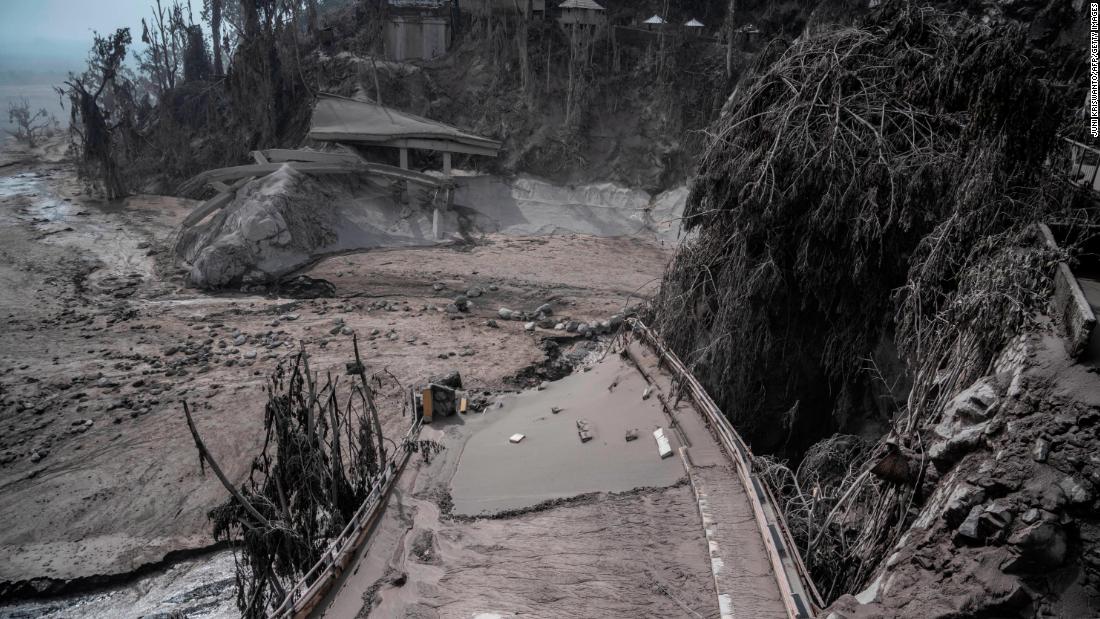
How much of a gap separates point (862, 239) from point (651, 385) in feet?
10.3

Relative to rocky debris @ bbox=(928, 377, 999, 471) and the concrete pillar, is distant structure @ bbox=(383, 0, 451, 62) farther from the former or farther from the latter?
rocky debris @ bbox=(928, 377, 999, 471)

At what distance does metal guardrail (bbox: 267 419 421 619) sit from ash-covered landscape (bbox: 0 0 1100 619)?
0.05 meters

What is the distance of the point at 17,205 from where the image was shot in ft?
76.5

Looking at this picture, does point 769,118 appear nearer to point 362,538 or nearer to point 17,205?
point 362,538

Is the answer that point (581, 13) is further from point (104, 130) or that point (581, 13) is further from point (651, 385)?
point (651, 385)

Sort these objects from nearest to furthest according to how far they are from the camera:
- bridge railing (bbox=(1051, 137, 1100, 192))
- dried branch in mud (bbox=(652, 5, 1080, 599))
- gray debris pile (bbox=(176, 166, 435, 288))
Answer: dried branch in mud (bbox=(652, 5, 1080, 599)) < bridge railing (bbox=(1051, 137, 1100, 192)) < gray debris pile (bbox=(176, 166, 435, 288))

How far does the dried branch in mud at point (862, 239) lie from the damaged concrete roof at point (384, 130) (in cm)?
1376

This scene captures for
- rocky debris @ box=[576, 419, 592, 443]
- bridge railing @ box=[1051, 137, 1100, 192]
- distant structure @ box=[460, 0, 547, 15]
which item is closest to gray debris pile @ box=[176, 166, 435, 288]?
distant structure @ box=[460, 0, 547, 15]

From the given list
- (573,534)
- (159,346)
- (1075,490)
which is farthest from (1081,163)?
(159,346)

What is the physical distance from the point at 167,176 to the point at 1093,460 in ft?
101

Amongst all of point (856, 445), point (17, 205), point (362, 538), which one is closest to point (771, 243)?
point (856, 445)

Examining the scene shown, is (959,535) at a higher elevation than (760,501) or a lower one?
higher

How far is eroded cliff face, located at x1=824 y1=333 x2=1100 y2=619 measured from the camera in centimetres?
388

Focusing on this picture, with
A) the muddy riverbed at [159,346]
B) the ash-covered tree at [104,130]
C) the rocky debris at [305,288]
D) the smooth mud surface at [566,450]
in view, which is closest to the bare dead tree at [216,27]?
the ash-covered tree at [104,130]
